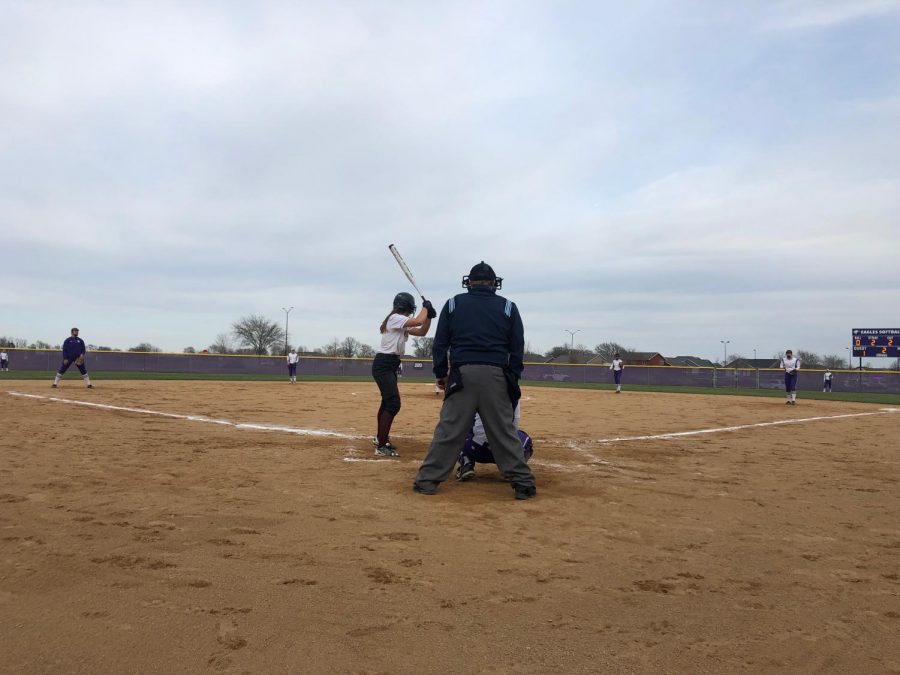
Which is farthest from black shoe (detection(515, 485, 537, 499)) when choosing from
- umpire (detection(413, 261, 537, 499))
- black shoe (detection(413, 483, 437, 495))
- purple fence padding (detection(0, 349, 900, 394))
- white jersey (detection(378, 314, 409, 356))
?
purple fence padding (detection(0, 349, 900, 394))

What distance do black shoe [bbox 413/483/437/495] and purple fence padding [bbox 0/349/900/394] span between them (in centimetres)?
3598

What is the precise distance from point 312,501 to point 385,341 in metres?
3.03

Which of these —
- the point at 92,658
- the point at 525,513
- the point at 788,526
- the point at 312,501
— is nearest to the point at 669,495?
the point at 788,526

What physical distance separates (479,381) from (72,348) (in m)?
17.4

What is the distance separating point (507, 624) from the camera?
2691mm

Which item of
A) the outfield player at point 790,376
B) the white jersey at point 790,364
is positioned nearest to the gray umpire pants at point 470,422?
the outfield player at point 790,376

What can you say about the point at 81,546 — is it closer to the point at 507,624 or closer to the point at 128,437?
the point at 507,624

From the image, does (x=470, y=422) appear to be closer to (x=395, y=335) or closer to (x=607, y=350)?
(x=395, y=335)

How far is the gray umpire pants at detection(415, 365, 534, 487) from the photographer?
5246 mm

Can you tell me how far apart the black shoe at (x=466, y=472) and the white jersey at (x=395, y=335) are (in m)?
1.88

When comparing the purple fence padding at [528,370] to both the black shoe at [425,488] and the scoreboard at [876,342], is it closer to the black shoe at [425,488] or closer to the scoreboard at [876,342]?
the scoreboard at [876,342]

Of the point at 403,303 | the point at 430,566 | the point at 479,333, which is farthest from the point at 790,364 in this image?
the point at 430,566

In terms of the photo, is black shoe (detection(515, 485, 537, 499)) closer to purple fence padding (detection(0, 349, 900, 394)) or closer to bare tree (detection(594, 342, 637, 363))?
purple fence padding (detection(0, 349, 900, 394))

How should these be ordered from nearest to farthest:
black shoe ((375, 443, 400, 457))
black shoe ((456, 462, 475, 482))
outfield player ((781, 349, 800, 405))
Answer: black shoe ((456, 462, 475, 482)) < black shoe ((375, 443, 400, 457)) < outfield player ((781, 349, 800, 405))
